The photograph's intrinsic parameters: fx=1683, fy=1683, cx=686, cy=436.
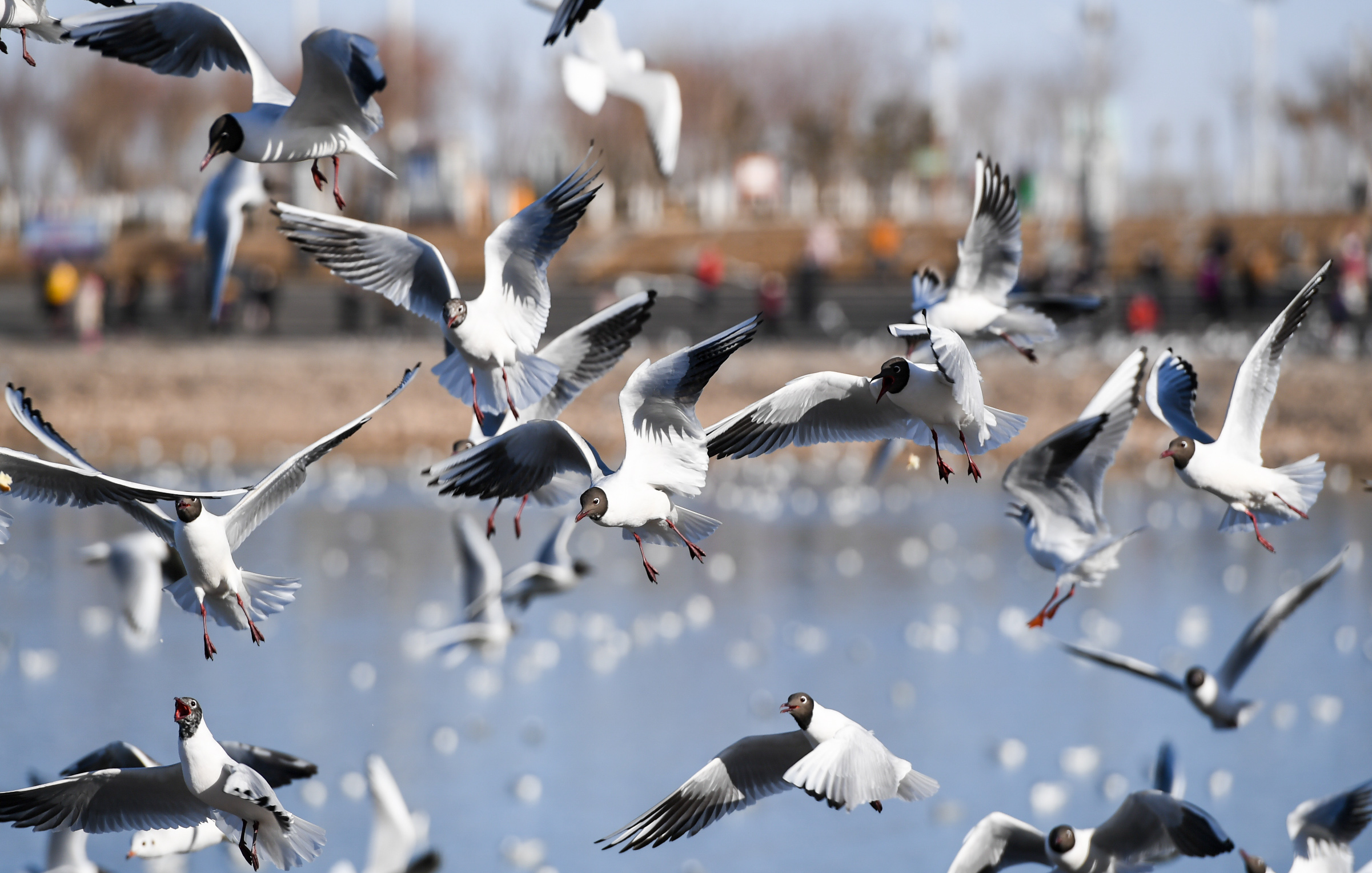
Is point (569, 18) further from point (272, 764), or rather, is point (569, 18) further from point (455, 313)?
point (272, 764)

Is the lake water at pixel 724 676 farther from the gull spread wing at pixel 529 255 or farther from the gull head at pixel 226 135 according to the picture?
the gull head at pixel 226 135

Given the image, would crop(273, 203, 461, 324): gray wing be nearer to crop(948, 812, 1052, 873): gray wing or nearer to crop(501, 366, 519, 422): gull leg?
crop(501, 366, 519, 422): gull leg

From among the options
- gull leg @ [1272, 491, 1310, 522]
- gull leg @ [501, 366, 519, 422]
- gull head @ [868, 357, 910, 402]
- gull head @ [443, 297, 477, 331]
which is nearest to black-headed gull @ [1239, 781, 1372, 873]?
gull leg @ [1272, 491, 1310, 522]

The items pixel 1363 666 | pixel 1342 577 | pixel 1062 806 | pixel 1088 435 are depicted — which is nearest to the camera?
pixel 1088 435

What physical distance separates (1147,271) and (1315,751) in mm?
20736

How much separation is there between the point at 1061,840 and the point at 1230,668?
167cm

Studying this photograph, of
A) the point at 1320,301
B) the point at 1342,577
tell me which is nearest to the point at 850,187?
the point at 1320,301

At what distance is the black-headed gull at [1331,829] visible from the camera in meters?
7.43

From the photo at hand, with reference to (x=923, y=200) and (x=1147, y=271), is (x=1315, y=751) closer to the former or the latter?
(x=1147, y=271)

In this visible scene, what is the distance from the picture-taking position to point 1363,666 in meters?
15.0

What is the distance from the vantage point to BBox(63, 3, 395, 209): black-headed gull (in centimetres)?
614

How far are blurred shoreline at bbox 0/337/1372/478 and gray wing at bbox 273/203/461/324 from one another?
1529 cm

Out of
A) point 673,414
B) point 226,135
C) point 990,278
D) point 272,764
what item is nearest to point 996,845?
point 673,414

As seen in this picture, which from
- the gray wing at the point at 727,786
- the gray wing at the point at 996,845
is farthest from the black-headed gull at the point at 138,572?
the gray wing at the point at 996,845
